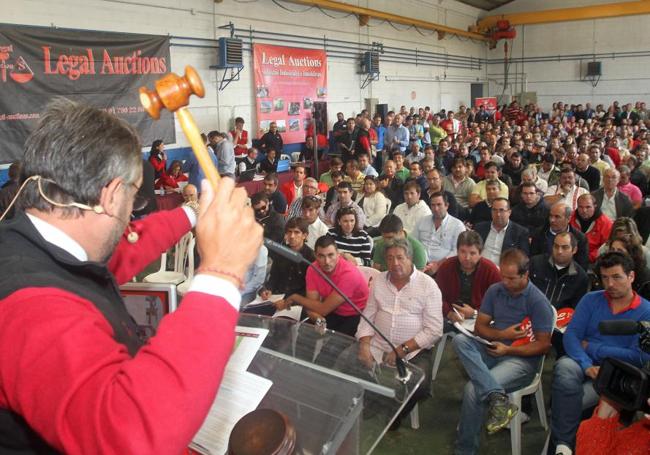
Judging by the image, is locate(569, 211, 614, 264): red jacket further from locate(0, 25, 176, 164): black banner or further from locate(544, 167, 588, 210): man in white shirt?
locate(0, 25, 176, 164): black banner

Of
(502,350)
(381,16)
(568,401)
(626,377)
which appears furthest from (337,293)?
(381,16)

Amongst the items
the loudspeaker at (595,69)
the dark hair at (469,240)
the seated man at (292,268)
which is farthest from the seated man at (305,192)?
the loudspeaker at (595,69)

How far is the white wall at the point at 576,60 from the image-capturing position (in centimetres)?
1838

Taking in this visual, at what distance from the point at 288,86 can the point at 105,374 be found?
428 inches

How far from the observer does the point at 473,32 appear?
1920 centimetres

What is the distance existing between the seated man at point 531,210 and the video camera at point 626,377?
3.57 m

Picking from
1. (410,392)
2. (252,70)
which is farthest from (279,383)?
(252,70)

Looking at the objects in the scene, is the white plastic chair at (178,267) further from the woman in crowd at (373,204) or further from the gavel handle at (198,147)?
the gavel handle at (198,147)

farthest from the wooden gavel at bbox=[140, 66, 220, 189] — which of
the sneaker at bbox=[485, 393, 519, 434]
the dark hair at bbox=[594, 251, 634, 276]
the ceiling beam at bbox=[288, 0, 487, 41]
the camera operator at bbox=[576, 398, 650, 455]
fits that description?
the ceiling beam at bbox=[288, 0, 487, 41]

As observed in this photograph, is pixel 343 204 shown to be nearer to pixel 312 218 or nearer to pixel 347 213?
pixel 312 218

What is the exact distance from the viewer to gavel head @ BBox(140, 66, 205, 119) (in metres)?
0.95

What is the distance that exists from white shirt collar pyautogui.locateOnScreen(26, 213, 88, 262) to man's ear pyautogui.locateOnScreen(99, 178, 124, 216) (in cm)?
8

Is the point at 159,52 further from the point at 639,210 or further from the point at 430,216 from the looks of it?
the point at 639,210

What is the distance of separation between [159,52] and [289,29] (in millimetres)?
3743
